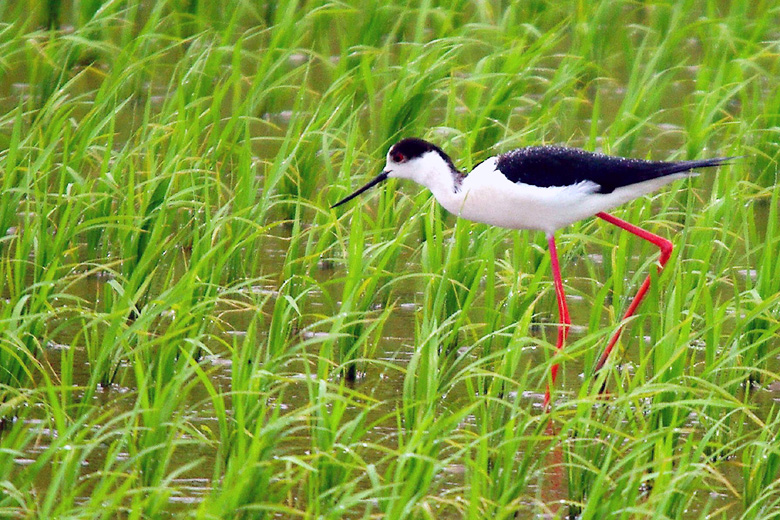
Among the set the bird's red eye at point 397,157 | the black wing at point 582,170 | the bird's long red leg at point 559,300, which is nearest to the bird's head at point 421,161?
the bird's red eye at point 397,157

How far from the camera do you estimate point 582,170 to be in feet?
18.0

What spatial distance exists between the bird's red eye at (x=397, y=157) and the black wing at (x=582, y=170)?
0.49 metres

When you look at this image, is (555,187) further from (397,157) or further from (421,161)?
(397,157)

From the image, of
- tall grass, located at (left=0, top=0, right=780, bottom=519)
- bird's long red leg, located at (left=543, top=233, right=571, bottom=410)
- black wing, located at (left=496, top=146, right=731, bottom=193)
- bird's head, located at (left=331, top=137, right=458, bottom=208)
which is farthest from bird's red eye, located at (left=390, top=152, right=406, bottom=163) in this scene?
bird's long red leg, located at (left=543, top=233, right=571, bottom=410)

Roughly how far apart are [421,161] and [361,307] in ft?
2.34

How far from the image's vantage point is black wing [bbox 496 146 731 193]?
17.8 feet

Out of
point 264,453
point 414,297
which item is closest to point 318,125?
point 414,297

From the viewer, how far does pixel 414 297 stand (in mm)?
6285

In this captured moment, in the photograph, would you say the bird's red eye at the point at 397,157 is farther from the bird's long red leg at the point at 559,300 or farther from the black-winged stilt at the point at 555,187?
the bird's long red leg at the point at 559,300

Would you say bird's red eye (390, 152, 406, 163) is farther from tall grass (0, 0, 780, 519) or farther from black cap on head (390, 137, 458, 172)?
tall grass (0, 0, 780, 519)

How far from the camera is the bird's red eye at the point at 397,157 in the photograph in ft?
19.1

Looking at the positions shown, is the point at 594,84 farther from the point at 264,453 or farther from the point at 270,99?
the point at 264,453

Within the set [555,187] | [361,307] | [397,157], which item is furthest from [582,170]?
[361,307]

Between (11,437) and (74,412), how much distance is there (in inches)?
44.5
